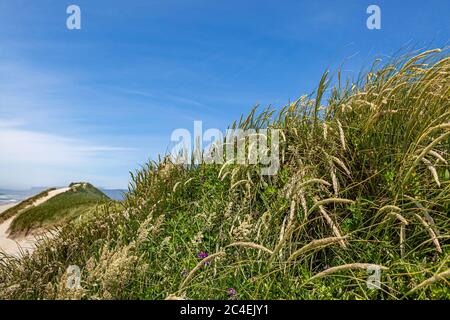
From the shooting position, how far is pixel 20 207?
48.9 feet

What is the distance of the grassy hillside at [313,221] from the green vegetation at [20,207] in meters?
9.26

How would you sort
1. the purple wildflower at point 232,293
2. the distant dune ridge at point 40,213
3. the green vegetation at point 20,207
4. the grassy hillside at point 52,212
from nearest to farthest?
the purple wildflower at point 232,293
the distant dune ridge at point 40,213
the grassy hillside at point 52,212
the green vegetation at point 20,207

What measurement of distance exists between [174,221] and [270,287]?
190cm

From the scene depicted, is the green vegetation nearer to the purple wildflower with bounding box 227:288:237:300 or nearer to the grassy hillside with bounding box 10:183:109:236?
the grassy hillside with bounding box 10:183:109:236

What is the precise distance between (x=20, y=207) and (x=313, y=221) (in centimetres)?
1320

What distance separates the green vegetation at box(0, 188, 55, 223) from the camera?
1434 cm

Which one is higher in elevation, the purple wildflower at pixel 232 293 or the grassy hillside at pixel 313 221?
the grassy hillside at pixel 313 221

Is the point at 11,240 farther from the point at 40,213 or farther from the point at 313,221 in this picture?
the point at 313,221

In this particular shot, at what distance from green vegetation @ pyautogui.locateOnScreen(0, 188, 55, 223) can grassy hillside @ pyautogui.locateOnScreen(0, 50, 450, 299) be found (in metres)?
9.26

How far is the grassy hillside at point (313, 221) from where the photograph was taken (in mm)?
3283

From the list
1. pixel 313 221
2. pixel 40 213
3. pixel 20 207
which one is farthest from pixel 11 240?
pixel 313 221

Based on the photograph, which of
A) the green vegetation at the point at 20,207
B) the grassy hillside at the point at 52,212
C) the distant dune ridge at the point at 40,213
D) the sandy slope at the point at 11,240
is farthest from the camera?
the green vegetation at the point at 20,207

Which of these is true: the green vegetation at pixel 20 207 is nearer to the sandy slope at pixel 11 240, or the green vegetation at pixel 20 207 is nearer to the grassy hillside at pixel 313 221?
the sandy slope at pixel 11 240

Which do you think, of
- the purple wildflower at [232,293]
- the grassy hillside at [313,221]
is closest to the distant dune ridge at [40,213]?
the grassy hillside at [313,221]
